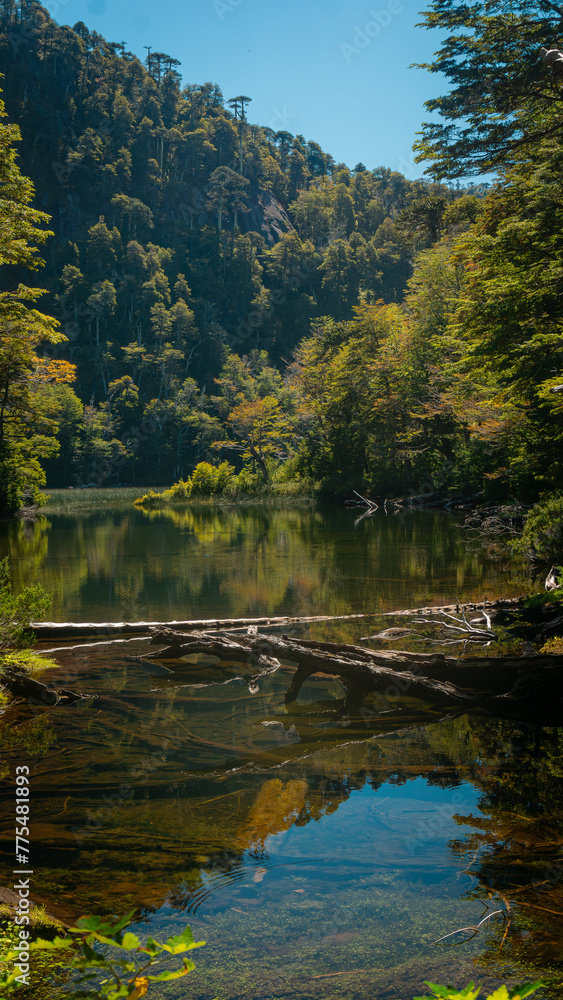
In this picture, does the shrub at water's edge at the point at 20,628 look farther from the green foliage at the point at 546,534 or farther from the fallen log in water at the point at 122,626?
the green foliage at the point at 546,534

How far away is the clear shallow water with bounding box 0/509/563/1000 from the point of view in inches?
109

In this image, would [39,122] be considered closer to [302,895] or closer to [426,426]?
[426,426]

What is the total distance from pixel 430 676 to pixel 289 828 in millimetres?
2534

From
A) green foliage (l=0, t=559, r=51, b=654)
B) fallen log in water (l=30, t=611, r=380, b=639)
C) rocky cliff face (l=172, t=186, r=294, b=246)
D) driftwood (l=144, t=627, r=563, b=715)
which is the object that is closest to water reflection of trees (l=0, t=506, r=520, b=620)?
fallen log in water (l=30, t=611, r=380, b=639)

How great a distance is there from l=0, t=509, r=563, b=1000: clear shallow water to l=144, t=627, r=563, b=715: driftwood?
0.30m

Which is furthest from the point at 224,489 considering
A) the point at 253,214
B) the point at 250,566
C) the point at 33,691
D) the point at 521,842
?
the point at 253,214

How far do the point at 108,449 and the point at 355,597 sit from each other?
63801 mm

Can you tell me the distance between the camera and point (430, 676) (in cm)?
601

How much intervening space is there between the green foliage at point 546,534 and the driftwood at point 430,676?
18.0 feet

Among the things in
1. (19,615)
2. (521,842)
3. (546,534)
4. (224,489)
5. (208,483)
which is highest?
(208,483)

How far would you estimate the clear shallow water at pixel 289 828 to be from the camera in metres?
2.78

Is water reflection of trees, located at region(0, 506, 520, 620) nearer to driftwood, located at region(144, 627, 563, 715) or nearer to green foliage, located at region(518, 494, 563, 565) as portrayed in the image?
green foliage, located at region(518, 494, 563, 565)

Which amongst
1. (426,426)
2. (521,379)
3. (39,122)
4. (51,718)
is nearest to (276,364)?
(39,122)

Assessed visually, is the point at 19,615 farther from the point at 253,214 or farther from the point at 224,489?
the point at 253,214
